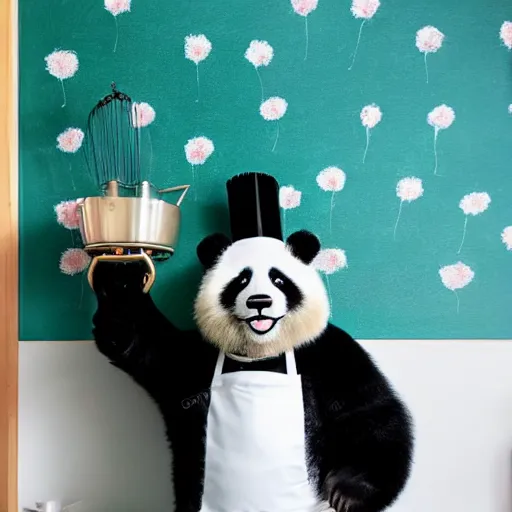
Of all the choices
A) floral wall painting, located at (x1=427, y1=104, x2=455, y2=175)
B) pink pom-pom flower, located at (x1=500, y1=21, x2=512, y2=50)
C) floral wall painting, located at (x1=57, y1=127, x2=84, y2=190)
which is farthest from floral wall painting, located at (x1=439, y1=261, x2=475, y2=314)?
floral wall painting, located at (x1=57, y1=127, x2=84, y2=190)

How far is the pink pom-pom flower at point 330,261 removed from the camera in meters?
1.27

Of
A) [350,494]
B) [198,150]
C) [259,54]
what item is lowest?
[350,494]

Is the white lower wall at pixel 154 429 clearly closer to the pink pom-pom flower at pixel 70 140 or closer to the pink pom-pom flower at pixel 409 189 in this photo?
the pink pom-pom flower at pixel 409 189

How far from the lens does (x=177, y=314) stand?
126 cm

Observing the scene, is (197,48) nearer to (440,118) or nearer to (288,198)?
(288,198)

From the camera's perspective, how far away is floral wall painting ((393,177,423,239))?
1278 millimetres

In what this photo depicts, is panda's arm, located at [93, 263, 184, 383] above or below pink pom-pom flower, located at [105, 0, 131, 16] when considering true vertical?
below

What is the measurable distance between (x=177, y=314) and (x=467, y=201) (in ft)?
2.13

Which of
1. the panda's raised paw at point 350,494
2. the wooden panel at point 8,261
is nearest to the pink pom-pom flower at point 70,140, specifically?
the wooden panel at point 8,261

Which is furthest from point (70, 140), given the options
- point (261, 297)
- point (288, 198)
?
point (261, 297)

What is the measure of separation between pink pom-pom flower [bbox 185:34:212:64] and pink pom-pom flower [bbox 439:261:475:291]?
677mm

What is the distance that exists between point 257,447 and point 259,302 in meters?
0.24

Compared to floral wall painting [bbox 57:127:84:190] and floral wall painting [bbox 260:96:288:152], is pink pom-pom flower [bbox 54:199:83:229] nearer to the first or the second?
floral wall painting [bbox 57:127:84:190]

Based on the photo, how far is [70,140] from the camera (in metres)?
1.30
